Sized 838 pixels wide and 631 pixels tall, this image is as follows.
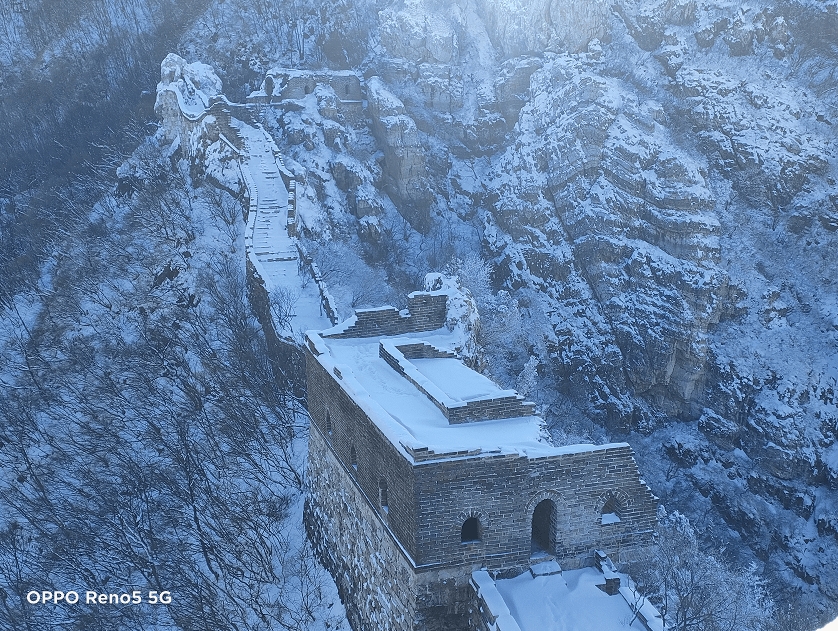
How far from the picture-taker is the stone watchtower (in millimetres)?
14031

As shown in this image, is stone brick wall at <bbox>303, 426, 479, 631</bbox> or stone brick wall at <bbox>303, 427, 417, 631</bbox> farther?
stone brick wall at <bbox>303, 427, 417, 631</bbox>

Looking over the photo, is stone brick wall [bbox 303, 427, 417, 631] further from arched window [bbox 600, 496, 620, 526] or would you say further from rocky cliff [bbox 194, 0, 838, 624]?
rocky cliff [bbox 194, 0, 838, 624]

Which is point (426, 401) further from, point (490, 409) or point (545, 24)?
point (545, 24)

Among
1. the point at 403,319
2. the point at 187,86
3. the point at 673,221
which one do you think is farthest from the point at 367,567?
the point at 673,221

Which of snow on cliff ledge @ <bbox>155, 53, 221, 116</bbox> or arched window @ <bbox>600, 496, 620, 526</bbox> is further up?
snow on cliff ledge @ <bbox>155, 53, 221, 116</bbox>

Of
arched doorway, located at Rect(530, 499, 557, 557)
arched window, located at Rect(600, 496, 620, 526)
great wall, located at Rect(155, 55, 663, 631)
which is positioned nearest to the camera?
great wall, located at Rect(155, 55, 663, 631)

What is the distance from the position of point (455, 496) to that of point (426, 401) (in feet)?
11.0

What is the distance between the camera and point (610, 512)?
607 inches

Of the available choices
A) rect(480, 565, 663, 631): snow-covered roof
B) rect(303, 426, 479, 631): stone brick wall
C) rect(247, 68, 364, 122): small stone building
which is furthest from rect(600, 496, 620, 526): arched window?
rect(247, 68, 364, 122): small stone building

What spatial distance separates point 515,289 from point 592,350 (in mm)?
8829

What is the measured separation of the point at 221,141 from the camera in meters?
Result: 48.6

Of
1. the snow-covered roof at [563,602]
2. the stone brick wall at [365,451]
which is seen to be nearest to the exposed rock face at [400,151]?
the stone brick wall at [365,451]

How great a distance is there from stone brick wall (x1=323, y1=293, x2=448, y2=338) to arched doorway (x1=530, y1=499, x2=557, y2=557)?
333 inches

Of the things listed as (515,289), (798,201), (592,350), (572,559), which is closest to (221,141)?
(515,289)
